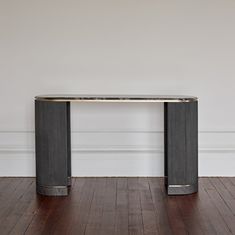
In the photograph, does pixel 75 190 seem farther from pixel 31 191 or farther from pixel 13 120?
pixel 13 120

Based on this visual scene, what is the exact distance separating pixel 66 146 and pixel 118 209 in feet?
2.54

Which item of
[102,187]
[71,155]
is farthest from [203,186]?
[71,155]

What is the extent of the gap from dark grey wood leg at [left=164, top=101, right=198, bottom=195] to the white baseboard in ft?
2.24

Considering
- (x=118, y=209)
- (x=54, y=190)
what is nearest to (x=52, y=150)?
(x=54, y=190)

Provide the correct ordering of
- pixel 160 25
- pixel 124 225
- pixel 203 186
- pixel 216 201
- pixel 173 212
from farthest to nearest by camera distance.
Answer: pixel 160 25
pixel 203 186
pixel 216 201
pixel 173 212
pixel 124 225

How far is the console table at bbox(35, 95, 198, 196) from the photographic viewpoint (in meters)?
4.11

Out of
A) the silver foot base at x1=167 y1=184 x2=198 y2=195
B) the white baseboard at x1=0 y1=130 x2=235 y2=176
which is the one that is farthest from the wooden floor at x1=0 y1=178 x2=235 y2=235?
the white baseboard at x1=0 y1=130 x2=235 y2=176

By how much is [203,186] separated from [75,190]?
1129mm

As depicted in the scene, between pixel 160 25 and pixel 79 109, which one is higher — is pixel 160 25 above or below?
above

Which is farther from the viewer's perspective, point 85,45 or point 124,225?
point 85,45

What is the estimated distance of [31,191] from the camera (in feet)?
13.9

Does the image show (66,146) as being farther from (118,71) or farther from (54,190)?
(118,71)

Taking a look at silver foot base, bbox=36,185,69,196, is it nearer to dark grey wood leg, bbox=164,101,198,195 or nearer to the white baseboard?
the white baseboard

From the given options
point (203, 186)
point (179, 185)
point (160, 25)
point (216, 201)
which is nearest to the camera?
point (216, 201)
